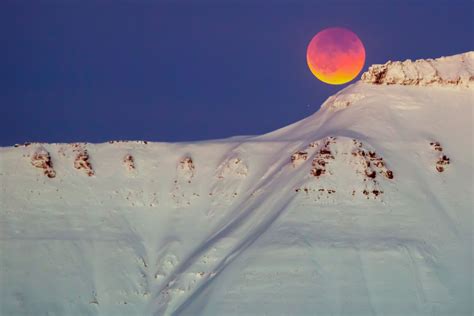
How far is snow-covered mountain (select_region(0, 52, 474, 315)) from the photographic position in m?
88.2

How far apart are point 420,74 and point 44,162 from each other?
43.6 metres

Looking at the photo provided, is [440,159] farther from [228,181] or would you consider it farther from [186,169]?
[186,169]

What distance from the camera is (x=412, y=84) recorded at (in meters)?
120

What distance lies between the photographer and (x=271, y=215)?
9831 cm

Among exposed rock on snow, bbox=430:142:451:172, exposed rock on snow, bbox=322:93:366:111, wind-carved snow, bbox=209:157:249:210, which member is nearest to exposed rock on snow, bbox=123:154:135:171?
wind-carved snow, bbox=209:157:249:210

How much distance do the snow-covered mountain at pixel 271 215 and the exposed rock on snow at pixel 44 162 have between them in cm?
16

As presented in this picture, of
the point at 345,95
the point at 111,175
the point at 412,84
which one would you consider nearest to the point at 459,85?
the point at 412,84

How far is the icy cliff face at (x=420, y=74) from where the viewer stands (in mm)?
119375

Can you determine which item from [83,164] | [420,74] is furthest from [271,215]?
[420,74]

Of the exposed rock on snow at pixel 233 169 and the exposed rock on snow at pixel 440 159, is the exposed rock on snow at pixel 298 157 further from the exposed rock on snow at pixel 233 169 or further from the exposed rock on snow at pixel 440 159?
the exposed rock on snow at pixel 440 159

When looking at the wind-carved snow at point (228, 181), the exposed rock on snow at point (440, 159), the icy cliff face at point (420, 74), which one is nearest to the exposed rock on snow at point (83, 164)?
the wind-carved snow at point (228, 181)

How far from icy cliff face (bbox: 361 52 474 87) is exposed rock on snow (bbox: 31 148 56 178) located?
37.4 metres

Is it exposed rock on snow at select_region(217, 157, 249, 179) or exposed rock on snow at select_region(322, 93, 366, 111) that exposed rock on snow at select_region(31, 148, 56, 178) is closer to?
exposed rock on snow at select_region(217, 157, 249, 179)

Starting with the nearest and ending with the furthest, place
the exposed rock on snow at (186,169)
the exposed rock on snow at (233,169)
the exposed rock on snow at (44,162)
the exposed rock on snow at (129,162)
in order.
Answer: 1. the exposed rock on snow at (233,169)
2. the exposed rock on snow at (44,162)
3. the exposed rock on snow at (186,169)
4. the exposed rock on snow at (129,162)
